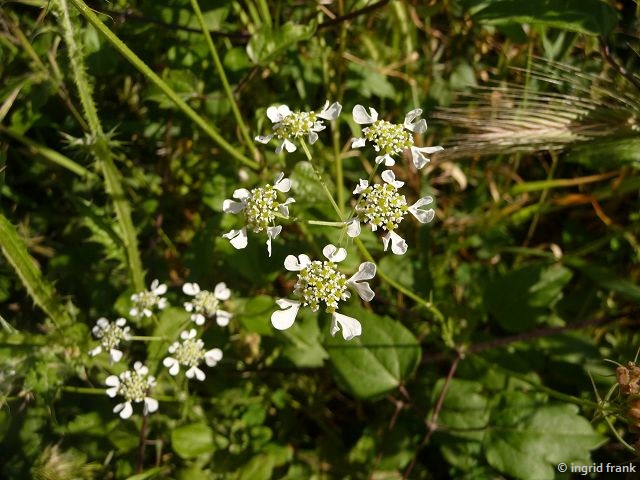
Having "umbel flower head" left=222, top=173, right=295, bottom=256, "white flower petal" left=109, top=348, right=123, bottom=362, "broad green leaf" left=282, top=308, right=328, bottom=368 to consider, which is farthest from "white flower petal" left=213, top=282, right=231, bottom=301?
"umbel flower head" left=222, top=173, right=295, bottom=256

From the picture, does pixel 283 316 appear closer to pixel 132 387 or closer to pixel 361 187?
pixel 361 187

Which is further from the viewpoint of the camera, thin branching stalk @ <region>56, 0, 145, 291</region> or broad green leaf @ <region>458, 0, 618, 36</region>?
broad green leaf @ <region>458, 0, 618, 36</region>

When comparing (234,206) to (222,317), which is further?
(222,317)

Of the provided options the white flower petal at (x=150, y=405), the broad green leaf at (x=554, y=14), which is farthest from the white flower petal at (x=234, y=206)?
the broad green leaf at (x=554, y=14)

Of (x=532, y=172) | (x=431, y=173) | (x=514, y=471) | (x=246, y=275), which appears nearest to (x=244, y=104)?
(x=246, y=275)

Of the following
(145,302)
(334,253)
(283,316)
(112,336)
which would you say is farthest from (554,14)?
(112,336)

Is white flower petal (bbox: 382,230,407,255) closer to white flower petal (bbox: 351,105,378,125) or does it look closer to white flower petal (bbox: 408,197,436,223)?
white flower petal (bbox: 408,197,436,223)

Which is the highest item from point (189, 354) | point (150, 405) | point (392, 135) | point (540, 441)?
point (392, 135)
